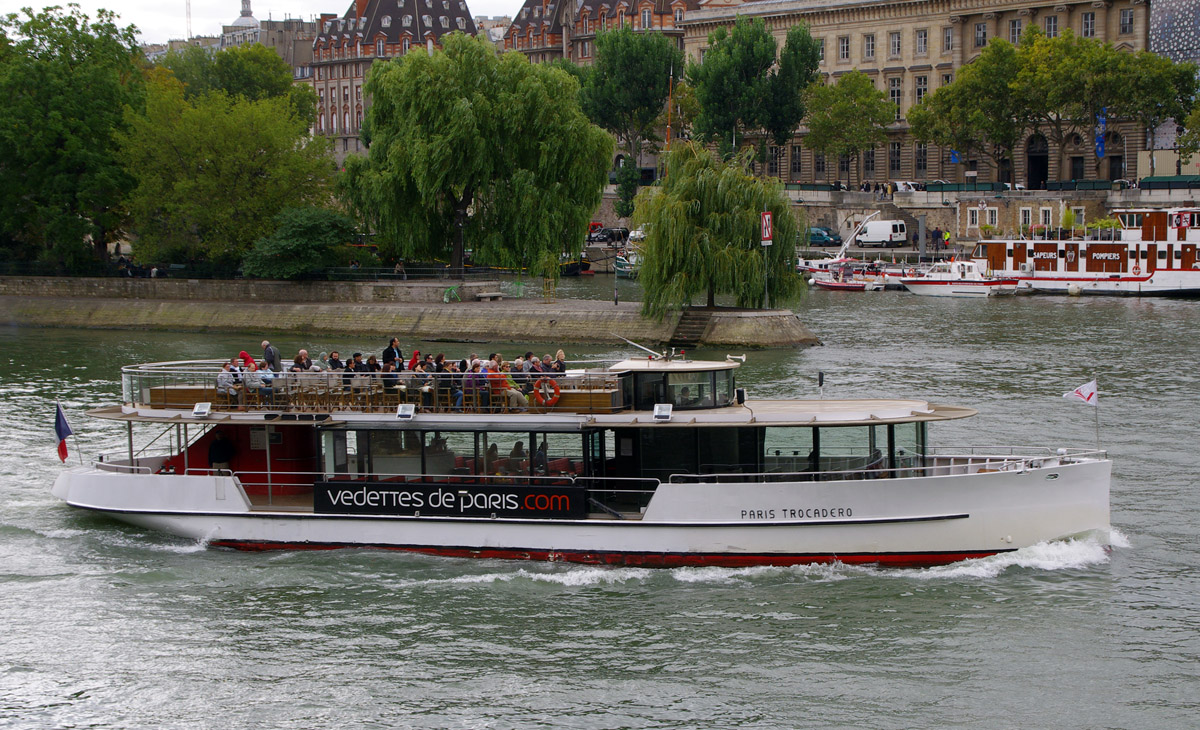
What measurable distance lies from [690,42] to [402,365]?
95873 millimetres

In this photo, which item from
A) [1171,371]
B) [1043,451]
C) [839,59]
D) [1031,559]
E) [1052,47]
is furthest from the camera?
[839,59]

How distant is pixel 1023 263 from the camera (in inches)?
3007

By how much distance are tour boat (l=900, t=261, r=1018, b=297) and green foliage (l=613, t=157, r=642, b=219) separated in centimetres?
3204

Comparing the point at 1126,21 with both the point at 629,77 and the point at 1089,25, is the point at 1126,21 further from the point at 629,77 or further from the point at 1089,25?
the point at 629,77

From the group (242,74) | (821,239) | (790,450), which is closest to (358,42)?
(242,74)

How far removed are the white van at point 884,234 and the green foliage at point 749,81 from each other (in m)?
10.6

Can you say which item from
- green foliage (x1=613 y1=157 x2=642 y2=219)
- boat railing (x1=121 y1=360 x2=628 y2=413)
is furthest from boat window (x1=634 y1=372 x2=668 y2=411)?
green foliage (x1=613 y1=157 x2=642 y2=219)

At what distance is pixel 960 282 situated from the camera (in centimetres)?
7275

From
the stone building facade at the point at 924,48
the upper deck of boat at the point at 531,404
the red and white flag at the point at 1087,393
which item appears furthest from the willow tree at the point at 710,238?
the stone building facade at the point at 924,48

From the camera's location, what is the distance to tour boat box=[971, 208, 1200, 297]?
233 feet

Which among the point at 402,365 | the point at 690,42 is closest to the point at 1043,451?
the point at 402,365

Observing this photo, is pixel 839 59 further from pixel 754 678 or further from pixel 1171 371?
pixel 754 678

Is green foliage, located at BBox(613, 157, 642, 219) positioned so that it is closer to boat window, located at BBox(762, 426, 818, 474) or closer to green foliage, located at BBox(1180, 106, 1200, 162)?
green foliage, located at BBox(1180, 106, 1200, 162)

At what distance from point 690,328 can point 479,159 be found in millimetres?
11293
